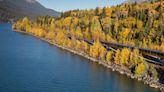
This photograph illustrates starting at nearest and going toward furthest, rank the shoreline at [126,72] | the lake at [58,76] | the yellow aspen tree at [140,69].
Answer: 1. the lake at [58,76]
2. the shoreline at [126,72]
3. the yellow aspen tree at [140,69]

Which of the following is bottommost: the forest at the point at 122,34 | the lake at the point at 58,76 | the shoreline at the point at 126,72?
the lake at the point at 58,76

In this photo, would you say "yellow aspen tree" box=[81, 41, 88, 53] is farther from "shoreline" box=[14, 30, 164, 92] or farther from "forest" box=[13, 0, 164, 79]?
"shoreline" box=[14, 30, 164, 92]

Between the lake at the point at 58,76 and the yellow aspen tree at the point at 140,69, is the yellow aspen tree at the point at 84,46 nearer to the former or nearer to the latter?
the lake at the point at 58,76

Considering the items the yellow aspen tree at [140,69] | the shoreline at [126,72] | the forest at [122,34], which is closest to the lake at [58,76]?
the shoreline at [126,72]

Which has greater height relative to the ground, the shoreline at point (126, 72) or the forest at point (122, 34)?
the forest at point (122, 34)

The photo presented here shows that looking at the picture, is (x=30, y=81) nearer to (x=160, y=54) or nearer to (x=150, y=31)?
(x=160, y=54)

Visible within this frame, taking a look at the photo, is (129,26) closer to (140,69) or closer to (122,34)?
(122,34)
